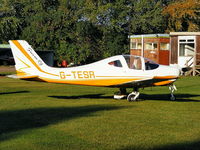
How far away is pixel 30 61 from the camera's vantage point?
1625 centimetres

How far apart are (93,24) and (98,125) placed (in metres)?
46.4

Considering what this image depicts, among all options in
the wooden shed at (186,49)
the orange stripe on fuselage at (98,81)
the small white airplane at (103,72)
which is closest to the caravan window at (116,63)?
the small white airplane at (103,72)

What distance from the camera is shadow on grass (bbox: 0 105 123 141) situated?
10.2m

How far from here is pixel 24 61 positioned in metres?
16.2

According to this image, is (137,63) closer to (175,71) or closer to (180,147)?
(175,71)

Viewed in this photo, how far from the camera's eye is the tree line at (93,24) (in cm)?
5500

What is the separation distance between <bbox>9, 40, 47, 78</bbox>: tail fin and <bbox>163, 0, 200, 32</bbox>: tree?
143ft

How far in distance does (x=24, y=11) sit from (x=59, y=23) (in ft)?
27.0

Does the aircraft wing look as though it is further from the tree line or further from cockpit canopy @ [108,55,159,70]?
the tree line

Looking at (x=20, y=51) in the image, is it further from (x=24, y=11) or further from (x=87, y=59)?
(x=24, y=11)

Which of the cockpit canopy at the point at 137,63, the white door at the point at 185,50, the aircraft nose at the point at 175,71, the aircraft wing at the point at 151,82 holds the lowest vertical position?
the white door at the point at 185,50

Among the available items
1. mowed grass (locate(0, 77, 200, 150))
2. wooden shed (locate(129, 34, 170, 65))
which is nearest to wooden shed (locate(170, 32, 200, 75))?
wooden shed (locate(129, 34, 170, 65))

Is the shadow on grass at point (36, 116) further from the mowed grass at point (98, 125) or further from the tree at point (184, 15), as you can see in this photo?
the tree at point (184, 15)

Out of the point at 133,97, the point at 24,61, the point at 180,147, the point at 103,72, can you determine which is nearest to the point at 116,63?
the point at 103,72
